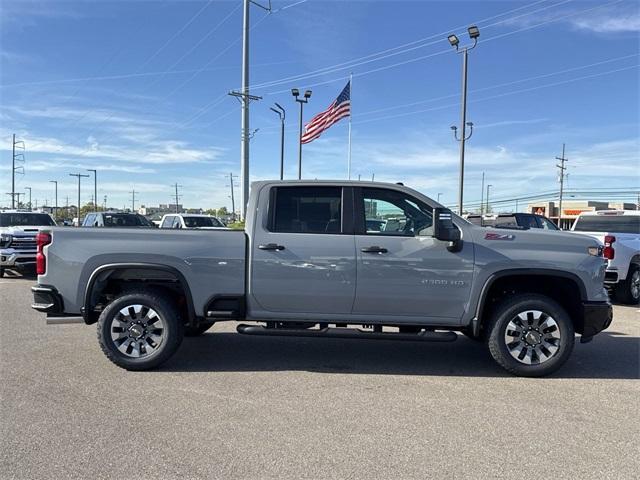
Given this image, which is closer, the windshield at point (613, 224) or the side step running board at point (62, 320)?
the side step running board at point (62, 320)

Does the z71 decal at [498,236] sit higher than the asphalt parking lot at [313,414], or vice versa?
the z71 decal at [498,236]

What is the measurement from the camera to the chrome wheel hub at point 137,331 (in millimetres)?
5566

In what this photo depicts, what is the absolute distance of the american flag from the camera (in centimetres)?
2477

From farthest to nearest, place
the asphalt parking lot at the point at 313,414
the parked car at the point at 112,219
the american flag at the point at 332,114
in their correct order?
the american flag at the point at 332,114, the parked car at the point at 112,219, the asphalt parking lot at the point at 313,414

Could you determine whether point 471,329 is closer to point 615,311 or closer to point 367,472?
point 367,472

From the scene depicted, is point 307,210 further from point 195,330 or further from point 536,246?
point 195,330

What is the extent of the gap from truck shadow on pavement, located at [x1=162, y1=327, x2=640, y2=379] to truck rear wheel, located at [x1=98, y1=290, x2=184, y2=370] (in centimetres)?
30

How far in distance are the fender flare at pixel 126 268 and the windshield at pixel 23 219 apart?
40.3 feet

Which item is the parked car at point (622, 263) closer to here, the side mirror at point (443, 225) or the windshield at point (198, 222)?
the side mirror at point (443, 225)

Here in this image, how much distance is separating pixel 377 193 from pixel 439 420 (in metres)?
2.46

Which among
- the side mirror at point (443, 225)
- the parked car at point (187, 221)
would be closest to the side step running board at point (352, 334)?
the side mirror at point (443, 225)

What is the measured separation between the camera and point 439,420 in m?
4.31

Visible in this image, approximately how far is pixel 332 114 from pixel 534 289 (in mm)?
20249

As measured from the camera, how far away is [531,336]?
5.47 metres
